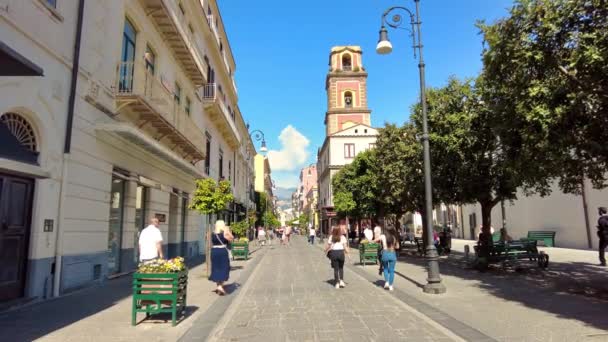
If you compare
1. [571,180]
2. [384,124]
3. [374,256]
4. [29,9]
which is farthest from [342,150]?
[29,9]

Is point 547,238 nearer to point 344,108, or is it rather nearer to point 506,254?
point 506,254

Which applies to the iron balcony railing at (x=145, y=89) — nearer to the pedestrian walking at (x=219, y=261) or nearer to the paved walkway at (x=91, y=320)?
the pedestrian walking at (x=219, y=261)

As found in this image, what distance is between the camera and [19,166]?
7.35m

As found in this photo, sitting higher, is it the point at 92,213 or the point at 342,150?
the point at 342,150

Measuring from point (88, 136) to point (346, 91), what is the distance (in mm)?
50963

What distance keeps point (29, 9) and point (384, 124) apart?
1703cm

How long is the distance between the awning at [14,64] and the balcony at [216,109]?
1642 cm

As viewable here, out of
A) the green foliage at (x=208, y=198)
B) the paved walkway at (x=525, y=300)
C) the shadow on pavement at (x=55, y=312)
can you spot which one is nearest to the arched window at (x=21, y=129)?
the shadow on pavement at (x=55, y=312)

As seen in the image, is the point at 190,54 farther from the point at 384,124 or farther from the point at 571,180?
the point at 571,180

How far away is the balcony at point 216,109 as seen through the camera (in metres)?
22.5

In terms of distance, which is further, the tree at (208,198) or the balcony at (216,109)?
the balcony at (216,109)

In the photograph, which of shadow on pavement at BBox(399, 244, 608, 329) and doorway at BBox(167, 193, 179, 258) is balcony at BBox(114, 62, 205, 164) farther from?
shadow on pavement at BBox(399, 244, 608, 329)

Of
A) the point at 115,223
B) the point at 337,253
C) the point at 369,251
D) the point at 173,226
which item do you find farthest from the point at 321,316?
the point at 173,226

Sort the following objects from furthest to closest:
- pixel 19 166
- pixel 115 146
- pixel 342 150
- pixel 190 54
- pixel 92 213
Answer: pixel 342 150, pixel 190 54, pixel 115 146, pixel 92 213, pixel 19 166
